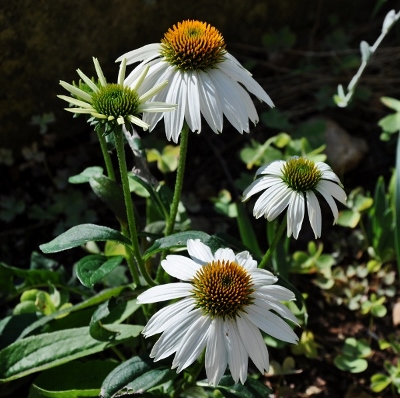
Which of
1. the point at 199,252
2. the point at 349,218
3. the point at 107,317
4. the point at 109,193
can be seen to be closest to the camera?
the point at 199,252

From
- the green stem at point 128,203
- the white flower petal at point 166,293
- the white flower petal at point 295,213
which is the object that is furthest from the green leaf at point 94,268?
the white flower petal at point 295,213

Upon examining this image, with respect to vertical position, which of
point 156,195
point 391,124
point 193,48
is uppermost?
point 391,124

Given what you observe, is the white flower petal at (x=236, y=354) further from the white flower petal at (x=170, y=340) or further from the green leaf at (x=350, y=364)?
the green leaf at (x=350, y=364)

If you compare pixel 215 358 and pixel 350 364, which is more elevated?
pixel 350 364

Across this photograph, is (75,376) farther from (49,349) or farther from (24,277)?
(24,277)

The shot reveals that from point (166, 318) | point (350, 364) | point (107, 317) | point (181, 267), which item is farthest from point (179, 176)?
point (350, 364)

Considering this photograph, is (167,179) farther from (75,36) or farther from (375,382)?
(375,382)

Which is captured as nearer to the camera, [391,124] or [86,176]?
[86,176]
